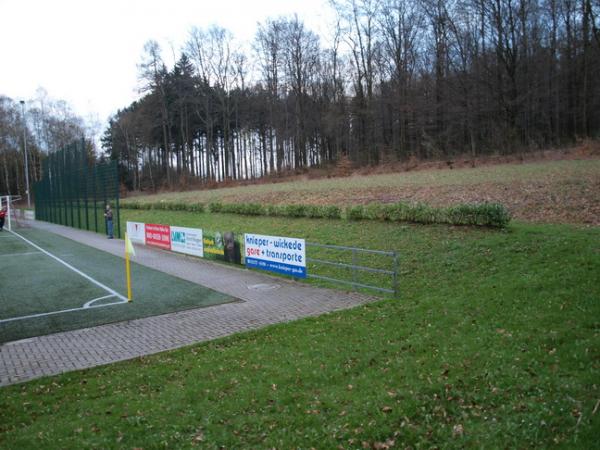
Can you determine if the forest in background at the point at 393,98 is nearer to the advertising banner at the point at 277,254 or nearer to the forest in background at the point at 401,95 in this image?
the forest in background at the point at 401,95

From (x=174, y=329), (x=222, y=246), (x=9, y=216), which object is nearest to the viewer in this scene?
(x=174, y=329)

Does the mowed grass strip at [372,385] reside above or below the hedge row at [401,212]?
below

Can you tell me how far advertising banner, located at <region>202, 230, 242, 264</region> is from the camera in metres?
17.2

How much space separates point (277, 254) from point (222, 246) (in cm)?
380

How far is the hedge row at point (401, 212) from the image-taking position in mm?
14352

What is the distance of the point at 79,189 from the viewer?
35.8m

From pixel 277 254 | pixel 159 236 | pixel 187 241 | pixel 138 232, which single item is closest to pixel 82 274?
pixel 187 241

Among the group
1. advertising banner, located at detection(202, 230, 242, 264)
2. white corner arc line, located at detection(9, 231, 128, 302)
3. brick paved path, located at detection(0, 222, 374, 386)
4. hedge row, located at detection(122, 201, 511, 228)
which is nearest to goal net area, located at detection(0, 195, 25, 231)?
white corner arc line, located at detection(9, 231, 128, 302)

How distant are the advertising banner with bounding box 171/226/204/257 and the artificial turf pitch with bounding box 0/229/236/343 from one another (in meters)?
2.35

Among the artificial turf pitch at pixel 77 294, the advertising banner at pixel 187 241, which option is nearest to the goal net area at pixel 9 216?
the artificial turf pitch at pixel 77 294

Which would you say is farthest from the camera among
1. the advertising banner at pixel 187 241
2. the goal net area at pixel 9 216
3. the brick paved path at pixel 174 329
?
the goal net area at pixel 9 216

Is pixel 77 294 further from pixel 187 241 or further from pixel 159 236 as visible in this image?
pixel 159 236

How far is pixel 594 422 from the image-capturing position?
4.77 m

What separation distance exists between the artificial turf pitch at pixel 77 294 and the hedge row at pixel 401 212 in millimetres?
7526
